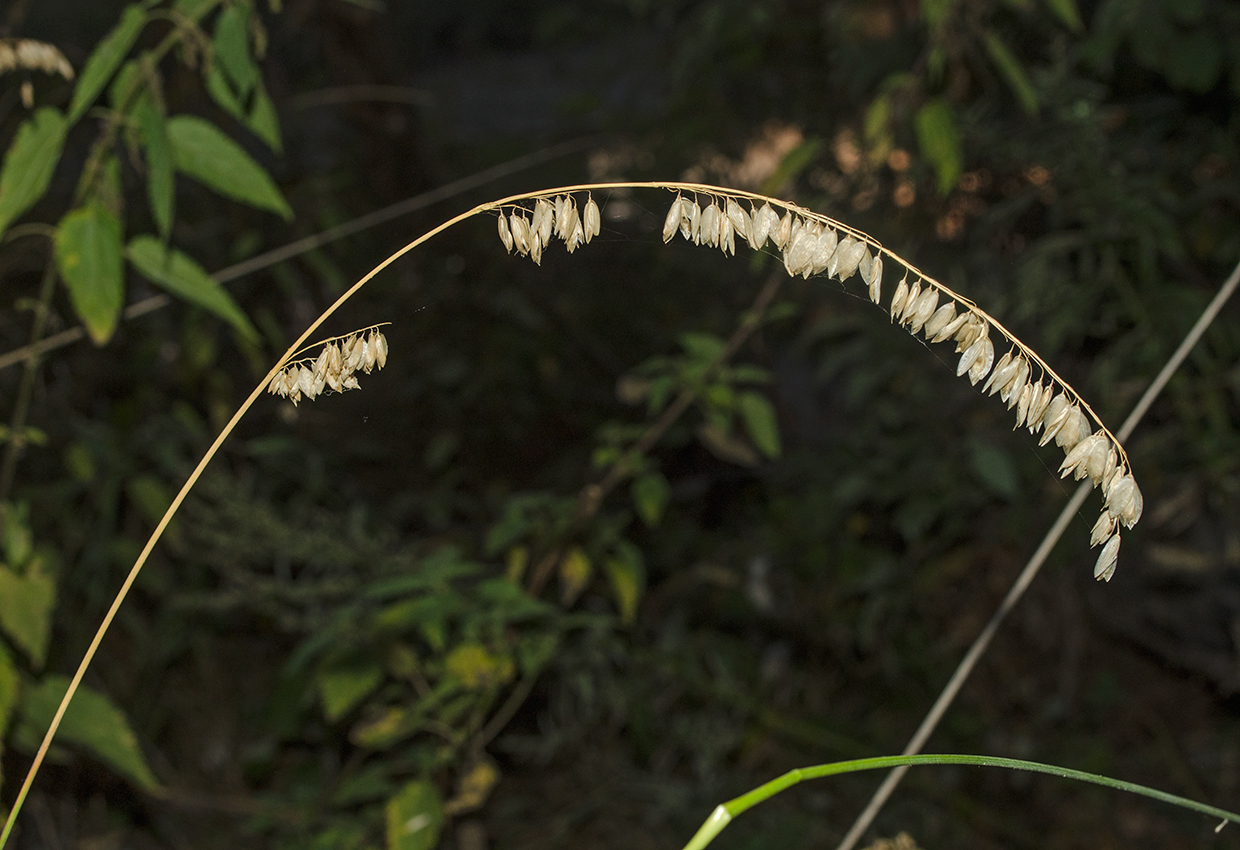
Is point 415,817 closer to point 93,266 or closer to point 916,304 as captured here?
point 93,266

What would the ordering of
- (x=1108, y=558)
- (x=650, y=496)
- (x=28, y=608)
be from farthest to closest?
(x=650, y=496) → (x=28, y=608) → (x=1108, y=558)

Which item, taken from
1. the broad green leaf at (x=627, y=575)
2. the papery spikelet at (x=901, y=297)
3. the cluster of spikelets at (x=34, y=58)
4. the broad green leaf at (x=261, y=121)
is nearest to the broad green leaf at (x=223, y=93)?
the broad green leaf at (x=261, y=121)

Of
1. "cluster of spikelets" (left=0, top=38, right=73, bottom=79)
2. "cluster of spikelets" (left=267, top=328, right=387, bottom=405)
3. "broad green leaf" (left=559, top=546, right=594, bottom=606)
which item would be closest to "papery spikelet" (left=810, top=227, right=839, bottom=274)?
"cluster of spikelets" (left=267, top=328, right=387, bottom=405)

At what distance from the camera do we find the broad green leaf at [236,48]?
2.27 feet

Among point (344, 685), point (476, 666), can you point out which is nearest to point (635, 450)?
point (476, 666)

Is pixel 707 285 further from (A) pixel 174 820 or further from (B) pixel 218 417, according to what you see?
(A) pixel 174 820

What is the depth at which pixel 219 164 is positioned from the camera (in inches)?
29.4

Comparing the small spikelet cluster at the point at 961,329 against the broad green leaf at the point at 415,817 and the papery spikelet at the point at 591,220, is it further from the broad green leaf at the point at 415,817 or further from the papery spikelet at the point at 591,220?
the broad green leaf at the point at 415,817

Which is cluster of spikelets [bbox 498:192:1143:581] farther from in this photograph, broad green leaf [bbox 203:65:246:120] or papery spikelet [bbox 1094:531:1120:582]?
broad green leaf [bbox 203:65:246:120]

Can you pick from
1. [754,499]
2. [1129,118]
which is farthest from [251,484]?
[1129,118]

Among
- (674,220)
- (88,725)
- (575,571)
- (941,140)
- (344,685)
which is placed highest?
(941,140)

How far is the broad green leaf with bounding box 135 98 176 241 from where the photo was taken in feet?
2.25

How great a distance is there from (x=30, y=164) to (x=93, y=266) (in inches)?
3.7

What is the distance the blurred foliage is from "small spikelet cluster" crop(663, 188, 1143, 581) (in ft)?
2.18
